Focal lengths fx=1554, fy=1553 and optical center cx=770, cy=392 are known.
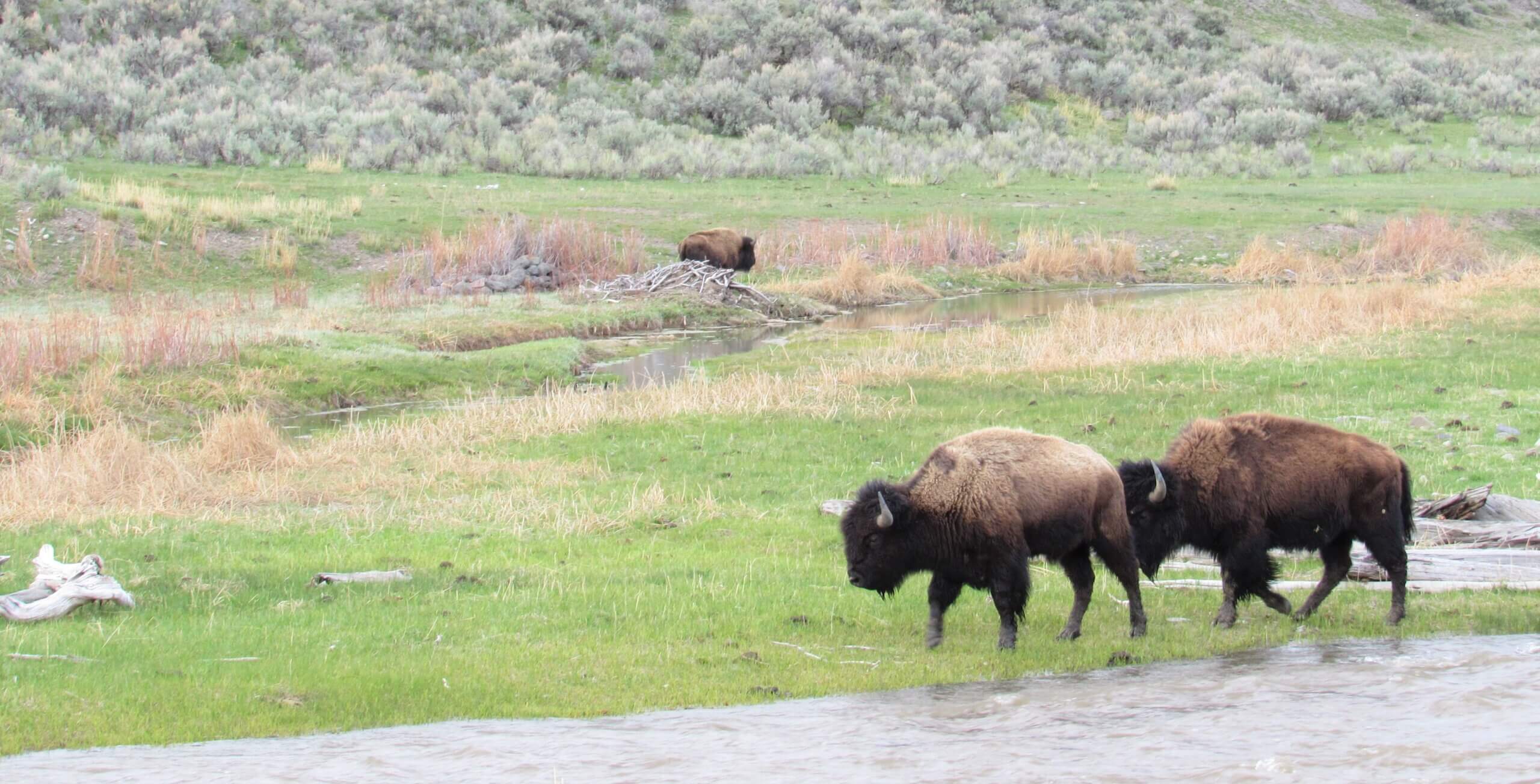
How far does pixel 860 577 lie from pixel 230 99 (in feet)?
129

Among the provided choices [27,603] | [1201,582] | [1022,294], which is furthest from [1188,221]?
[27,603]

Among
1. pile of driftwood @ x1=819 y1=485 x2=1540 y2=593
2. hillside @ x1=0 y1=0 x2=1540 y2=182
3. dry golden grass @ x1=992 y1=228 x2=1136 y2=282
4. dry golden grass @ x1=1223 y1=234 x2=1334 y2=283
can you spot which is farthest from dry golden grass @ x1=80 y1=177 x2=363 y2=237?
pile of driftwood @ x1=819 y1=485 x2=1540 y2=593

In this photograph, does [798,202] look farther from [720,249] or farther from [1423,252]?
[1423,252]

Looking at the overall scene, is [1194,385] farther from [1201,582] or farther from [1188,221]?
[1188,221]

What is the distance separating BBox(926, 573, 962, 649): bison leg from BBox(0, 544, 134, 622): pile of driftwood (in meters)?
5.13

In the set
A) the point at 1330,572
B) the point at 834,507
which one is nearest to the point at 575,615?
the point at 834,507

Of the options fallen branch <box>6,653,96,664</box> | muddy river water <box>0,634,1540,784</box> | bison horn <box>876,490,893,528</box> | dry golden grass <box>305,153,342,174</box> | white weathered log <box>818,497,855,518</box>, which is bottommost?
white weathered log <box>818,497,855,518</box>

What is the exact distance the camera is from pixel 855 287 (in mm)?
32500

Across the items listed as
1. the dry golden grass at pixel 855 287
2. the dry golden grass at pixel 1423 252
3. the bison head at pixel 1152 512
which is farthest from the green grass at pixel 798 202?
the bison head at pixel 1152 512

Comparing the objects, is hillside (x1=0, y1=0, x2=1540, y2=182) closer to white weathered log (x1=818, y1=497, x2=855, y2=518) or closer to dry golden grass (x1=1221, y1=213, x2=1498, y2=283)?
dry golden grass (x1=1221, y1=213, x2=1498, y2=283)

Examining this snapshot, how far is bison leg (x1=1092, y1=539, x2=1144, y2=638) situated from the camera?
9.30 metres

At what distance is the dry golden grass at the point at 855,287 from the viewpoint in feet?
106

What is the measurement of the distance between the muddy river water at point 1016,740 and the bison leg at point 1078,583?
718 millimetres

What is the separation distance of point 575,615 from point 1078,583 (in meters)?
3.18
